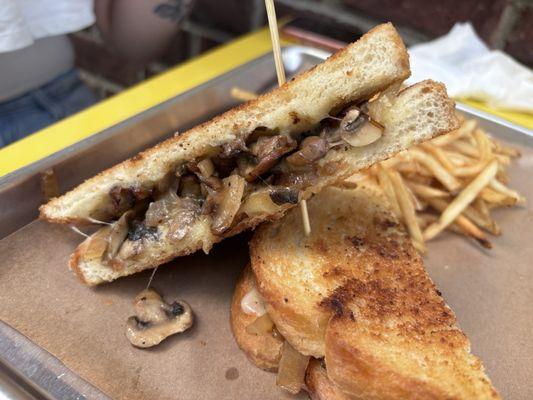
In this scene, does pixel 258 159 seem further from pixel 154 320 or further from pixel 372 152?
pixel 154 320

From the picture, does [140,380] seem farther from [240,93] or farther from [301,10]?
[301,10]

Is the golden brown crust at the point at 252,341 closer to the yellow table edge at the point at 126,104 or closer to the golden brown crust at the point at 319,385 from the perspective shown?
the golden brown crust at the point at 319,385

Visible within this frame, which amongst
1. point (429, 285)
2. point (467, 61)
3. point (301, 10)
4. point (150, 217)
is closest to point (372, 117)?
point (429, 285)

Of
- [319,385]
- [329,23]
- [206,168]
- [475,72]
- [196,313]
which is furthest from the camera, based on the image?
[329,23]

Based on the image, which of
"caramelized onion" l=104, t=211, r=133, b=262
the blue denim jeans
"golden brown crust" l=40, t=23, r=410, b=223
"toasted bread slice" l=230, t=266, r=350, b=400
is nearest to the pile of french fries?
"golden brown crust" l=40, t=23, r=410, b=223

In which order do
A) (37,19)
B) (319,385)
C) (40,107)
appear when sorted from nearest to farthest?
(319,385)
(37,19)
(40,107)

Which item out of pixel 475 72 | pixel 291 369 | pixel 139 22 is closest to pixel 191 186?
pixel 291 369
